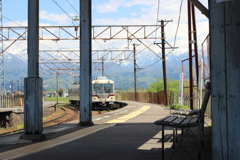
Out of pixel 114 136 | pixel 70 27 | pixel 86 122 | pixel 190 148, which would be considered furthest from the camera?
pixel 70 27

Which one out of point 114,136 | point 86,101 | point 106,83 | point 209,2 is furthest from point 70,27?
point 209,2

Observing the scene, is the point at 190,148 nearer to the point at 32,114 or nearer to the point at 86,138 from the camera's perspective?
the point at 86,138

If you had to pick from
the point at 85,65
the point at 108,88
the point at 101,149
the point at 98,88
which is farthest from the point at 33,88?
the point at 108,88

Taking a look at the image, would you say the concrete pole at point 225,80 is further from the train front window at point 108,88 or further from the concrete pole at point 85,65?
the train front window at point 108,88

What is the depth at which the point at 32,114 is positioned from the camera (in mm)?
8320

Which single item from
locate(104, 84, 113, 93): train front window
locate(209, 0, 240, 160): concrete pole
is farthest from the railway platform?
locate(104, 84, 113, 93): train front window

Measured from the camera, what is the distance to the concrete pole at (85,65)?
11969 millimetres

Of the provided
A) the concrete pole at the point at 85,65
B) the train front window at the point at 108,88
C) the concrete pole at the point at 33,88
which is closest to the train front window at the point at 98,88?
the train front window at the point at 108,88

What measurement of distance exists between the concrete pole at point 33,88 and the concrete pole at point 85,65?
11.7 feet

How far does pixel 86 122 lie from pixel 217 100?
7928 mm

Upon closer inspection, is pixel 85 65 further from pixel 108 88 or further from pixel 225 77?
pixel 108 88

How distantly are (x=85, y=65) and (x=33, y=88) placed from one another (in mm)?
3770

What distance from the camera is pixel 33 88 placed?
8.35 m

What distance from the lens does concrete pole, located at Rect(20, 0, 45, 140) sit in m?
8.32
